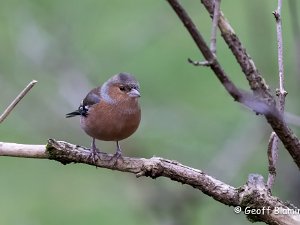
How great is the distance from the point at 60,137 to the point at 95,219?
3.86 metres

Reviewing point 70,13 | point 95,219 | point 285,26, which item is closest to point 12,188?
point 95,219

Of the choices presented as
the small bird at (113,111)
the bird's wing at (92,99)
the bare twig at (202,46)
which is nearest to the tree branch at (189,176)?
the small bird at (113,111)

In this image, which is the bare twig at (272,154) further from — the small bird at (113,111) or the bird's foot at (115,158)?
the small bird at (113,111)

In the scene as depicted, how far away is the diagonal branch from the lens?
2680 millimetres

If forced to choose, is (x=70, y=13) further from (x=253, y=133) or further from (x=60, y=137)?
(x=253, y=133)

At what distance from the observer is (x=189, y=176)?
13.7 feet

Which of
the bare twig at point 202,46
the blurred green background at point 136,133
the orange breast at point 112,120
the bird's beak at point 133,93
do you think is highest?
the blurred green background at point 136,133

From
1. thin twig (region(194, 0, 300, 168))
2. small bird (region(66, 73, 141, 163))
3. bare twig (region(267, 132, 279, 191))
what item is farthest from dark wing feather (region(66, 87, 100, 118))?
thin twig (region(194, 0, 300, 168))

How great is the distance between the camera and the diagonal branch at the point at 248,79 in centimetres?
268

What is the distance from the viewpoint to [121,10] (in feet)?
43.6

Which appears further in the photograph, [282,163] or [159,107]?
[159,107]

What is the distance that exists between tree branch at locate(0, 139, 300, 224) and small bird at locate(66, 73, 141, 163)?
78 cm

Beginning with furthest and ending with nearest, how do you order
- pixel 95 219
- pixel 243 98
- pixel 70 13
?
pixel 95 219 < pixel 70 13 < pixel 243 98

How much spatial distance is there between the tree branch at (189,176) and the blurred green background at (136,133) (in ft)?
1.66
